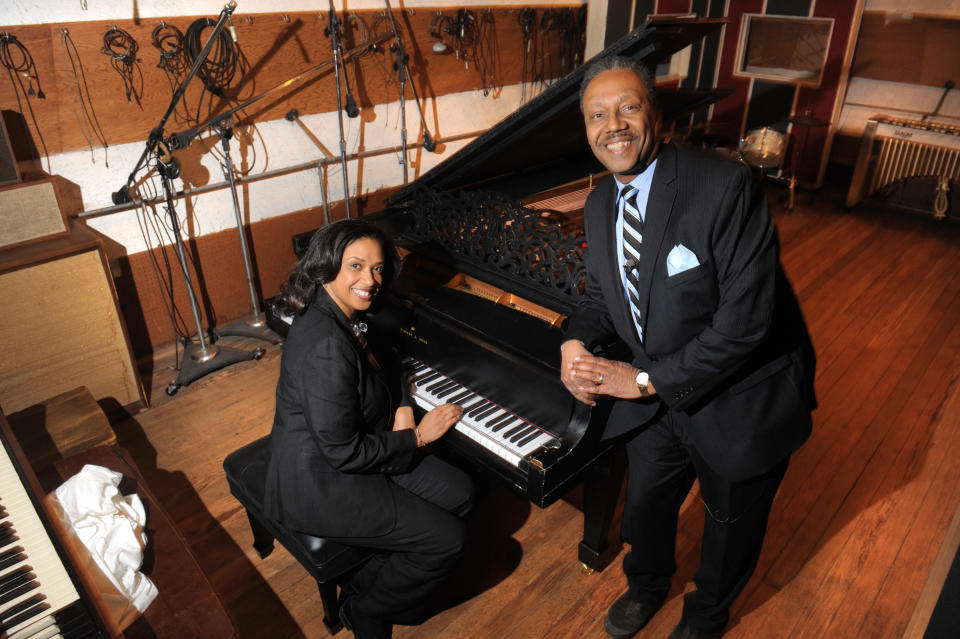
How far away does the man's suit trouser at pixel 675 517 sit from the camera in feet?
6.20

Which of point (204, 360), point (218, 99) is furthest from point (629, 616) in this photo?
point (218, 99)

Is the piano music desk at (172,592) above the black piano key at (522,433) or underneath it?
underneath

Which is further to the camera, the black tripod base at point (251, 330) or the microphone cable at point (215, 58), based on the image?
the black tripod base at point (251, 330)

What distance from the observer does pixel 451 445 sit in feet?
7.26

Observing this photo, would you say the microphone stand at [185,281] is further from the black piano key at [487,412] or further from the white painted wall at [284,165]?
the black piano key at [487,412]

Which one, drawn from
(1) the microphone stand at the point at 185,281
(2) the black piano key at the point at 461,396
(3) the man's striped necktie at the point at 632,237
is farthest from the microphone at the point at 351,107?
(3) the man's striped necktie at the point at 632,237

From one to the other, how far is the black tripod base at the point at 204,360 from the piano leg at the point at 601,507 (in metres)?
2.35

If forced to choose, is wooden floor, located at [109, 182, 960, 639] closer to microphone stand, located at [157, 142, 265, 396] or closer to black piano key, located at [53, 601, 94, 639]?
microphone stand, located at [157, 142, 265, 396]

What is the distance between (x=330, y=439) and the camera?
183 cm

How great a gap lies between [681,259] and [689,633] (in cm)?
135

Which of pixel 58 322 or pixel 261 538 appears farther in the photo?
pixel 58 322

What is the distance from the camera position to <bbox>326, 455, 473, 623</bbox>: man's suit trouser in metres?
1.96

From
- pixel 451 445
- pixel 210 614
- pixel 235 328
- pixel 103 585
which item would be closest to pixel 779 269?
pixel 451 445

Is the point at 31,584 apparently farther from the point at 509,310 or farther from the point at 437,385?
the point at 509,310
